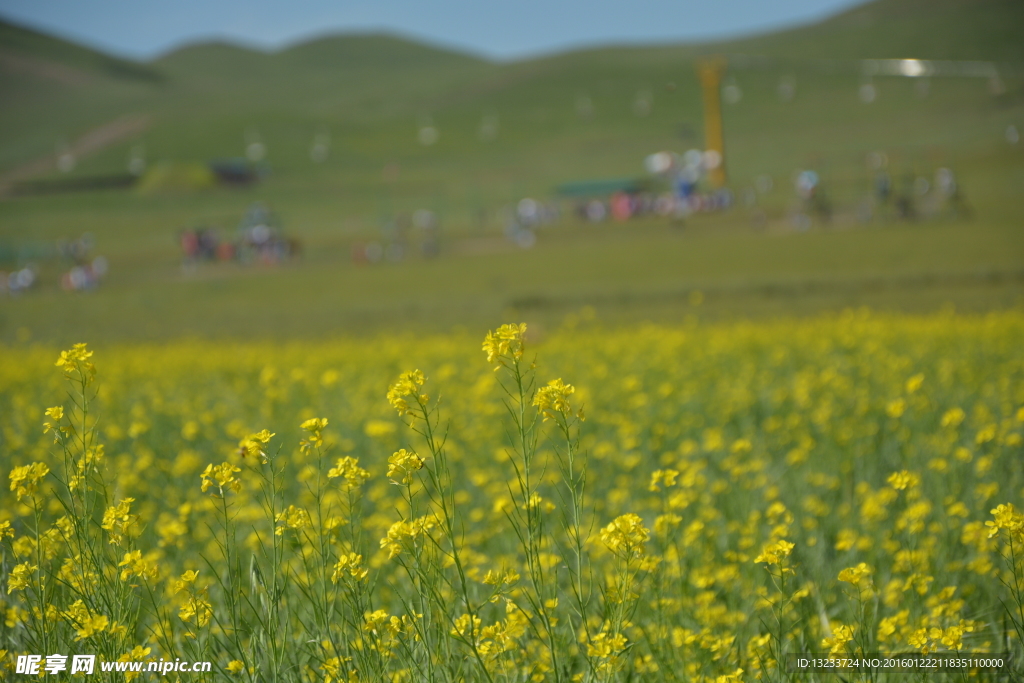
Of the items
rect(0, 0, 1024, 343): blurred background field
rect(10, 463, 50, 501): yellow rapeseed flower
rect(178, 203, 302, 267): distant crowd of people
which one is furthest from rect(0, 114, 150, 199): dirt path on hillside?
rect(10, 463, 50, 501): yellow rapeseed flower

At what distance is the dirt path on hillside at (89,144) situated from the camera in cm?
2321

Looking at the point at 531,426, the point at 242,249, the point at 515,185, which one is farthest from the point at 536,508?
the point at 515,185

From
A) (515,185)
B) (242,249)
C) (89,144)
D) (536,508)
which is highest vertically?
(89,144)

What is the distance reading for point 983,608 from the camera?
3326mm

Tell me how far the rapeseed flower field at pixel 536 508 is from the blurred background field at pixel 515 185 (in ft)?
19.5

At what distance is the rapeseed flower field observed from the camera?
2338 millimetres

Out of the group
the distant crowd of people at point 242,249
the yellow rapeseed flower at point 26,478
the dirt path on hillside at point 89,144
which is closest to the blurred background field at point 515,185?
the dirt path on hillside at point 89,144

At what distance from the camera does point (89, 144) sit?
123 ft

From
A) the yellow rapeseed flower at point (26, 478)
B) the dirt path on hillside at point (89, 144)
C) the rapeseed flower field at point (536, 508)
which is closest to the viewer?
the yellow rapeseed flower at point (26, 478)

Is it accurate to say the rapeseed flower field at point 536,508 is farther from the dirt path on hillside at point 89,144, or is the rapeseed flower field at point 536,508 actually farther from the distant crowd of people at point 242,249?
the distant crowd of people at point 242,249

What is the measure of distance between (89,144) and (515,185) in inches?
920

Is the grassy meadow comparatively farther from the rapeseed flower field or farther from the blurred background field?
the blurred background field

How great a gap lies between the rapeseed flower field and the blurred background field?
5.93 metres

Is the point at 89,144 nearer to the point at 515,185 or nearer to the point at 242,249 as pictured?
the point at 242,249
